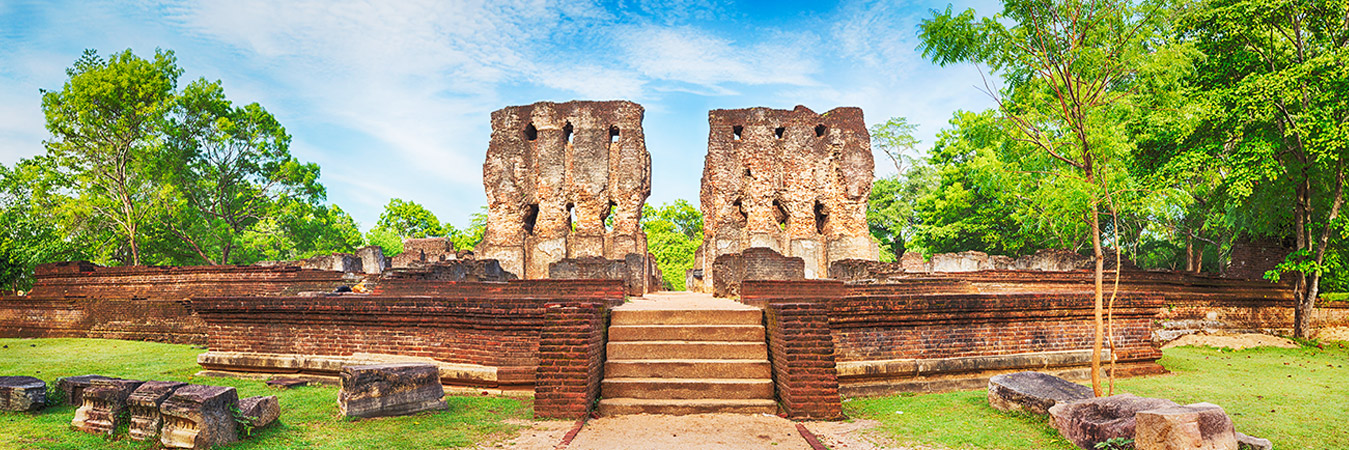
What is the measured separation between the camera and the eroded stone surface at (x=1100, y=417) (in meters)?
4.62

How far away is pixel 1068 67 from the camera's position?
6.20 meters

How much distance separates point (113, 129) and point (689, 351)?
2789cm

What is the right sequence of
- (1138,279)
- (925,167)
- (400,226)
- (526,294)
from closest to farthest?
(526,294), (1138,279), (925,167), (400,226)

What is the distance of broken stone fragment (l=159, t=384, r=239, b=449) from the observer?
4676mm

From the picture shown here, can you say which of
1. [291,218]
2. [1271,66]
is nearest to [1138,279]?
[1271,66]

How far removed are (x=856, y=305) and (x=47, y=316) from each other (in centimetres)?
1688

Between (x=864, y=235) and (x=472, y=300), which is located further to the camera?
(x=864, y=235)

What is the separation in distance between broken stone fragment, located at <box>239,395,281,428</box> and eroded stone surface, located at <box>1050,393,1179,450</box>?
625 centimetres

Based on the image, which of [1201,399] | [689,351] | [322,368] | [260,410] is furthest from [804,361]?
[322,368]

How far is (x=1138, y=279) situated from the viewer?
13.6m

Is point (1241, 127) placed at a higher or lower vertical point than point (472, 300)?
higher

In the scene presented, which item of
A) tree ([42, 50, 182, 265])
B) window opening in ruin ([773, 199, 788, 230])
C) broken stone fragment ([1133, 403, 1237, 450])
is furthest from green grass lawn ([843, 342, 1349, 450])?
tree ([42, 50, 182, 265])

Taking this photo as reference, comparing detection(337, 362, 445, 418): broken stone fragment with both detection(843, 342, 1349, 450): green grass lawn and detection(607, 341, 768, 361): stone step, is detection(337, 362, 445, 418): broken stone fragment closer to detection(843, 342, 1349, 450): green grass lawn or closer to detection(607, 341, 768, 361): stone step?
detection(607, 341, 768, 361): stone step

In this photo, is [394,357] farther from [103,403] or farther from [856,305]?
[856,305]
